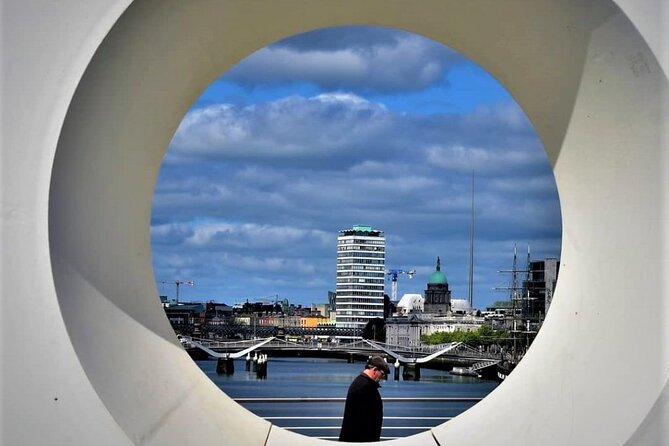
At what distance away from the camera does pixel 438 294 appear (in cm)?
11738

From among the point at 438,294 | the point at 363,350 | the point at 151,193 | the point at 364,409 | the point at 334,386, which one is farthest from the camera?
the point at 438,294

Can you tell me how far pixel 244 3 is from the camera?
4.98m

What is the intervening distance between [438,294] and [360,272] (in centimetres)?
3292

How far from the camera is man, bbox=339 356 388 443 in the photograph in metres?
6.30

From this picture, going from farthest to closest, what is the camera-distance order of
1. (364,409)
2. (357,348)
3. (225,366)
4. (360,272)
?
1. (360,272)
2. (357,348)
3. (225,366)
4. (364,409)

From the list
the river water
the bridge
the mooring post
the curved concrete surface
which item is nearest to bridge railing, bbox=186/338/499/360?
the bridge

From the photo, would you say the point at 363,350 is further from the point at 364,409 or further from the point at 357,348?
the point at 364,409

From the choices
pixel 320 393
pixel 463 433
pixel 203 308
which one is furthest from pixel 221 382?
pixel 463 433

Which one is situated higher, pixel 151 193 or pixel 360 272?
pixel 360 272

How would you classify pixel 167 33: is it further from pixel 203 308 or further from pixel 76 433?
pixel 203 308

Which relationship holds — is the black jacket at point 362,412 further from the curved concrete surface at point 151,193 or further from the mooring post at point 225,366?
the mooring post at point 225,366

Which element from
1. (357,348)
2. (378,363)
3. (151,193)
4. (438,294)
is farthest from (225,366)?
(151,193)

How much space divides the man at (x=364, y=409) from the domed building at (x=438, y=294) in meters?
108

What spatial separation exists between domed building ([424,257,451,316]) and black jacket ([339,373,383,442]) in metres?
108
